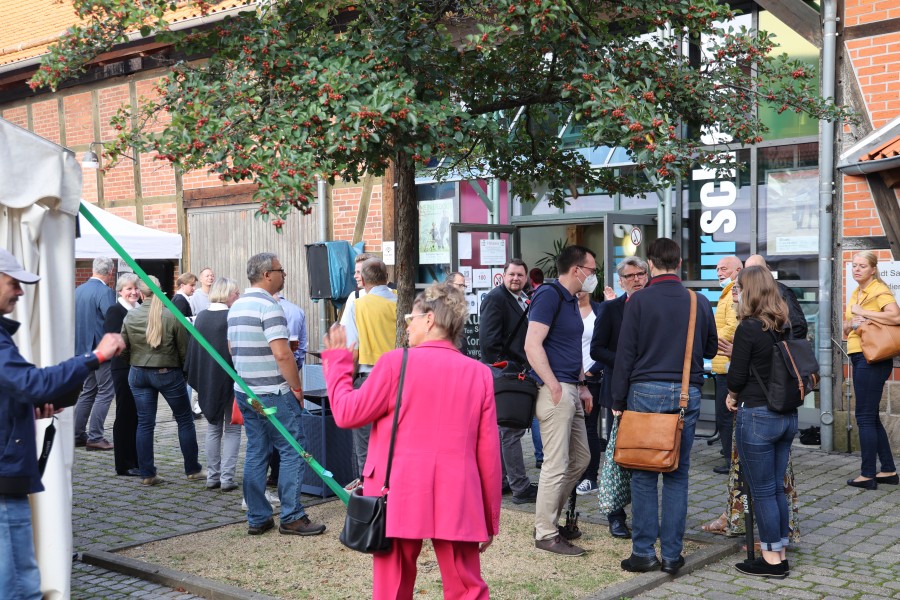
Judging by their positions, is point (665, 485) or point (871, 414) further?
point (871, 414)

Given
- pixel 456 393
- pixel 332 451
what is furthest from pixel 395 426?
pixel 332 451

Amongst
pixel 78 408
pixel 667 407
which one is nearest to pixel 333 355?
pixel 667 407

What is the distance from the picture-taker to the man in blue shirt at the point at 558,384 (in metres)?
5.79

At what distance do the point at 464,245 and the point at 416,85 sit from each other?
4852 mm

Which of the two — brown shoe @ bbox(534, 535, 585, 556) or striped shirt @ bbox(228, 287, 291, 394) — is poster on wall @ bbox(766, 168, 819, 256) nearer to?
brown shoe @ bbox(534, 535, 585, 556)

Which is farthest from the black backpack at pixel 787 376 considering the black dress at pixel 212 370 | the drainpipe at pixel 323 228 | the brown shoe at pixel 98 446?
the drainpipe at pixel 323 228

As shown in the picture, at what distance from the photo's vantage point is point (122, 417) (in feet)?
28.3

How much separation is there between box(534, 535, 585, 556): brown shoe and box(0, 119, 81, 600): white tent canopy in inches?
106

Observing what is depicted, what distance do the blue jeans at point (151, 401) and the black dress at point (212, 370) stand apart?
28 centimetres

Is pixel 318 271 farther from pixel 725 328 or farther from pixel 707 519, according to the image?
pixel 707 519

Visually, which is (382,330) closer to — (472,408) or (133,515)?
(133,515)

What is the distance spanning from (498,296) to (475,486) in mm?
3575

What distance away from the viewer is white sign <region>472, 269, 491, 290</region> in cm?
1124

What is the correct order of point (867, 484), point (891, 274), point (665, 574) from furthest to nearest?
point (891, 274)
point (867, 484)
point (665, 574)
